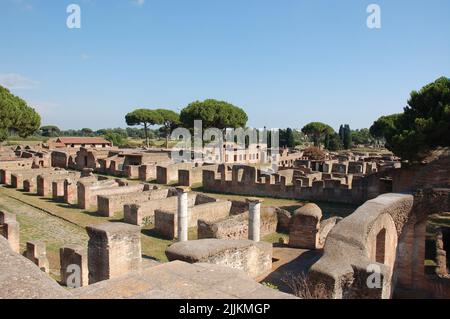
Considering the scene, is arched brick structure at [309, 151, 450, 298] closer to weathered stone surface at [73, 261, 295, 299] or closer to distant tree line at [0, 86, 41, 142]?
weathered stone surface at [73, 261, 295, 299]

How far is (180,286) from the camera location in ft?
14.3

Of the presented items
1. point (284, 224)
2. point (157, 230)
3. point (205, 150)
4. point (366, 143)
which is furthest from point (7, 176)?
point (366, 143)

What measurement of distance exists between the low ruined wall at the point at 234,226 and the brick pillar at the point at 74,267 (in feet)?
15.2

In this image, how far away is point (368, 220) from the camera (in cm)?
775

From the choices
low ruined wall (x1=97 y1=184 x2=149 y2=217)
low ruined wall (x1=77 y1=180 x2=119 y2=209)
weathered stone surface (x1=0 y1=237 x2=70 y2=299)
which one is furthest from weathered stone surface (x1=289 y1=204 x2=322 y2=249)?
low ruined wall (x1=77 y1=180 x2=119 y2=209)

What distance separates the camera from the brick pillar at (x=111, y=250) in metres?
7.34

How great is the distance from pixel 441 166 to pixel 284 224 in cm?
667

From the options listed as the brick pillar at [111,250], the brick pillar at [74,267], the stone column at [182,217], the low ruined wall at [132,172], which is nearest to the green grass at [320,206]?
the stone column at [182,217]

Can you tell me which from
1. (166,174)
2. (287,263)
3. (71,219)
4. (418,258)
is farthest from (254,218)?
(166,174)

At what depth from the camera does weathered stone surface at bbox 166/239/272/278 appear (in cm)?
710

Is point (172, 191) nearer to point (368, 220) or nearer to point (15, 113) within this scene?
point (368, 220)

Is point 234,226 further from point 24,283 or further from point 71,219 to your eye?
point 24,283

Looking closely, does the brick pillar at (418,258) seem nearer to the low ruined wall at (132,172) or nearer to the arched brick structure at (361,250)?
the arched brick structure at (361,250)

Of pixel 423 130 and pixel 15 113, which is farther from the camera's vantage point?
pixel 15 113
